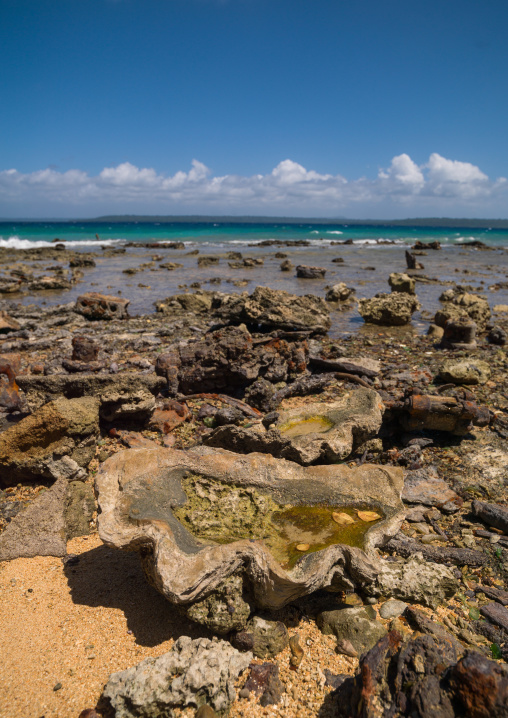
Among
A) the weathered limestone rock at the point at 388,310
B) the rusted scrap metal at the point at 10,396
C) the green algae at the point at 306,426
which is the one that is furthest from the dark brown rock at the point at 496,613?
the weathered limestone rock at the point at 388,310

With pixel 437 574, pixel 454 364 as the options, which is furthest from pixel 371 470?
pixel 454 364

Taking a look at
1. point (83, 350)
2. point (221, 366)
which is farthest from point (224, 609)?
point (83, 350)

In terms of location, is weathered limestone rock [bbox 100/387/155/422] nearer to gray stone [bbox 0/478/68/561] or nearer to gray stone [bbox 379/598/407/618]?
gray stone [bbox 0/478/68/561]

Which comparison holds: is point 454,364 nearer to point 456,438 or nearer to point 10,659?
point 456,438

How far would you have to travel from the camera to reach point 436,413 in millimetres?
5023

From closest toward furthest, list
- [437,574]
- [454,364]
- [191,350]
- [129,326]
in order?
[437,574] < [191,350] < [454,364] < [129,326]

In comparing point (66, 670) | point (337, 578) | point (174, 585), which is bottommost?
point (66, 670)

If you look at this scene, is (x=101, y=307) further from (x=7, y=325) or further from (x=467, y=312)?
(x=467, y=312)

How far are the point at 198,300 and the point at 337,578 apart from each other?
11.5 metres

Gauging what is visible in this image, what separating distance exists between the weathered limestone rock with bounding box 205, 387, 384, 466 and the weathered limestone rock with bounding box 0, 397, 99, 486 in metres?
1.48

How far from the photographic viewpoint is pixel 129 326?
11.4 m

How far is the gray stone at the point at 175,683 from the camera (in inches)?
86.6

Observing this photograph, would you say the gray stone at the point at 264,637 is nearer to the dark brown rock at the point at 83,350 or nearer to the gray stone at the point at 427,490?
the gray stone at the point at 427,490

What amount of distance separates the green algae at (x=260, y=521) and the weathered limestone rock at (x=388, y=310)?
9195mm
